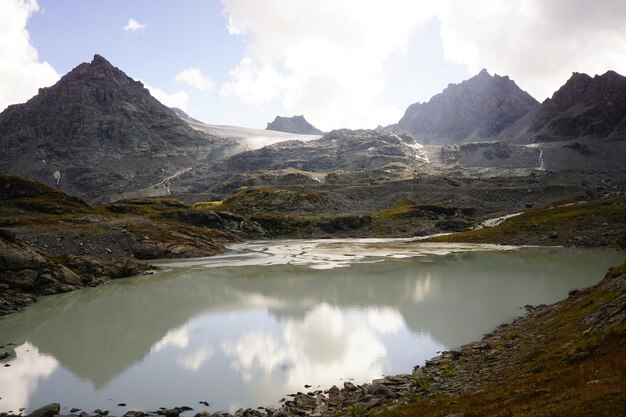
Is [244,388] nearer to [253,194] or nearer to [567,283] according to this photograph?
[567,283]

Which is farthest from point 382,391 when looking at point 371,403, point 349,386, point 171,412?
point 171,412

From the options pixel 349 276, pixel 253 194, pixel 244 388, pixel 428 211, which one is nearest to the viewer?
pixel 244 388

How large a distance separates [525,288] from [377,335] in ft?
88.7

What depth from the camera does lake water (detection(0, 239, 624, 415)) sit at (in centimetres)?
2564

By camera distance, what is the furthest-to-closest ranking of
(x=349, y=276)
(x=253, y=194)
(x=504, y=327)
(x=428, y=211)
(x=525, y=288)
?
(x=253, y=194) < (x=428, y=211) < (x=349, y=276) < (x=525, y=288) < (x=504, y=327)

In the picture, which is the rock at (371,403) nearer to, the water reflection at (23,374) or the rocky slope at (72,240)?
the water reflection at (23,374)

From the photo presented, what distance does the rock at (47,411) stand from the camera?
70.3ft

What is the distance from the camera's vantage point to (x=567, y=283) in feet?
176

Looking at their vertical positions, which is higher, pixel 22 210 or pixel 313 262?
pixel 22 210

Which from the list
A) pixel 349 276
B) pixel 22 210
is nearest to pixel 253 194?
pixel 22 210

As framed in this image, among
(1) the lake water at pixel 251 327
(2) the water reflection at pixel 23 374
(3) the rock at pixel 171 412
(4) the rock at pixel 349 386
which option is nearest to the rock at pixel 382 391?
(4) the rock at pixel 349 386

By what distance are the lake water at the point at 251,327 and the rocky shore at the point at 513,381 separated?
6.70ft

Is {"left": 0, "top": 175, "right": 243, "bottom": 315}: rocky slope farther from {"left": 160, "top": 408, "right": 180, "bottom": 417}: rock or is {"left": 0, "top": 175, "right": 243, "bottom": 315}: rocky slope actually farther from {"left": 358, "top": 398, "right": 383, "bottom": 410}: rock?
{"left": 358, "top": 398, "right": 383, "bottom": 410}: rock

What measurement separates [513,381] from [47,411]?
2188 centimetres
